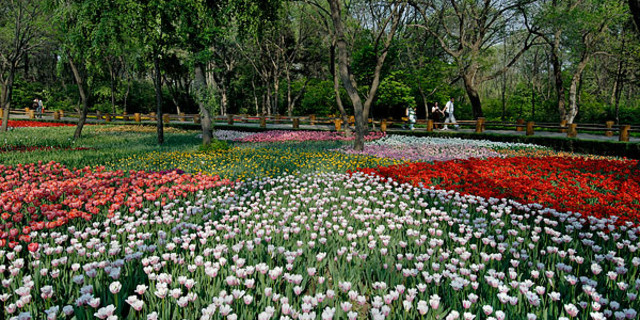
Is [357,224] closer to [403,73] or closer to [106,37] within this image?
[106,37]

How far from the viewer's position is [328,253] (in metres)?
3.42

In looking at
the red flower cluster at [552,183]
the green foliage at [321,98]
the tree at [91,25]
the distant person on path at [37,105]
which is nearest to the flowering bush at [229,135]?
the tree at [91,25]

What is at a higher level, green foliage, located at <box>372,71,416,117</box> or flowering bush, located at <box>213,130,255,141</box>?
green foliage, located at <box>372,71,416,117</box>

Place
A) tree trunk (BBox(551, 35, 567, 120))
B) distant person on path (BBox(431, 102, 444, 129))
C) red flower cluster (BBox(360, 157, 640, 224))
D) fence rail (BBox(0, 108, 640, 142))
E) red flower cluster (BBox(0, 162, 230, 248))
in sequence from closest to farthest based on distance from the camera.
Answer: red flower cluster (BBox(0, 162, 230, 248)) → red flower cluster (BBox(360, 157, 640, 224)) → fence rail (BBox(0, 108, 640, 142)) → tree trunk (BBox(551, 35, 567, 120)) → distant person on path (BBox(431, 102, 444, 129))

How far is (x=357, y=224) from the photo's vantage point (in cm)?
436

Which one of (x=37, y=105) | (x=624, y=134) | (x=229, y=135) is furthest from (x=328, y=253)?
(x=37, y=105)

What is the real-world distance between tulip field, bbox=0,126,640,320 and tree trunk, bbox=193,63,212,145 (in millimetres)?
5202

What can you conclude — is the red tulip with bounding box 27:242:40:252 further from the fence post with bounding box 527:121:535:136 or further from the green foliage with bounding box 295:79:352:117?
the green foliage with bounding box 295:79:352:117

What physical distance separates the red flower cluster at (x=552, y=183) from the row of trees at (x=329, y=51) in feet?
11.8

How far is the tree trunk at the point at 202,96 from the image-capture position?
11946 millimetres

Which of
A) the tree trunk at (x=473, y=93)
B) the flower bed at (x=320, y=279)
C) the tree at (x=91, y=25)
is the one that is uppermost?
the tree at (x=91, y=25)

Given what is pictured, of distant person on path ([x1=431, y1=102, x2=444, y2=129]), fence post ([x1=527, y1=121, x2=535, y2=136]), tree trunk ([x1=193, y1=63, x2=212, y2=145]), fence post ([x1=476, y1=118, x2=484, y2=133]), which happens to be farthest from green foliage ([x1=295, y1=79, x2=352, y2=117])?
tree trunk ([x1=193, y1=63, x2=212, y2=145])

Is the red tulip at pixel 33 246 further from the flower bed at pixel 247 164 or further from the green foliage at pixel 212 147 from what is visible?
the green foliage at pixel 212 147

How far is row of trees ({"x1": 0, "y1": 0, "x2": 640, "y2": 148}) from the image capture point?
38.8 feet
